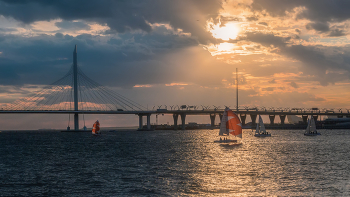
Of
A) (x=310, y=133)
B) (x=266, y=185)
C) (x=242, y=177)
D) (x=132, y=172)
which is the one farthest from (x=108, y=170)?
(x=310, y=133)

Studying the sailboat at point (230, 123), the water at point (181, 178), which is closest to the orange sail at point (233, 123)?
the sailboat at point (230, 123)

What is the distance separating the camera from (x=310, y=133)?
15438 centimetres

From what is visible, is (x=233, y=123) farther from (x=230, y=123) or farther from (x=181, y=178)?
(x=181, y=178)

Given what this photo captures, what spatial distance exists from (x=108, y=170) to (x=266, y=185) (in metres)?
22.4

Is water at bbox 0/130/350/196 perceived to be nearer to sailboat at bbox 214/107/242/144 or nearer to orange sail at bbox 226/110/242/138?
orange sail at bbox 226/110/242/138

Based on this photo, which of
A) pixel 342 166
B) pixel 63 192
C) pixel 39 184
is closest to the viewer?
pixel 63 192

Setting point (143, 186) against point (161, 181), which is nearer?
point (143, 186)

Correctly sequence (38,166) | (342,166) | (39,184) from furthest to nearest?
(38,166) < (342,166) < (39,184)

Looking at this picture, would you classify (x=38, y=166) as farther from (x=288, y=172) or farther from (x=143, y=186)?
(x=288, y=172)

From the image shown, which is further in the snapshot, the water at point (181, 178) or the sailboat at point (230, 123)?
the sailboat at point (230, 123)

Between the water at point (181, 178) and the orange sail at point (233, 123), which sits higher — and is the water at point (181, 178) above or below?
below

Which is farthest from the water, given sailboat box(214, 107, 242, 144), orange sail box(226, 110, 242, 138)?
sailboat box(214, 107, 242, 144)

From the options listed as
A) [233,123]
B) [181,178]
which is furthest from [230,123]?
[181,178]

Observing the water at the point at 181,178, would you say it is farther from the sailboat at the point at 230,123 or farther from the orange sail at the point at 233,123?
the sailboat at the point at 230,123
